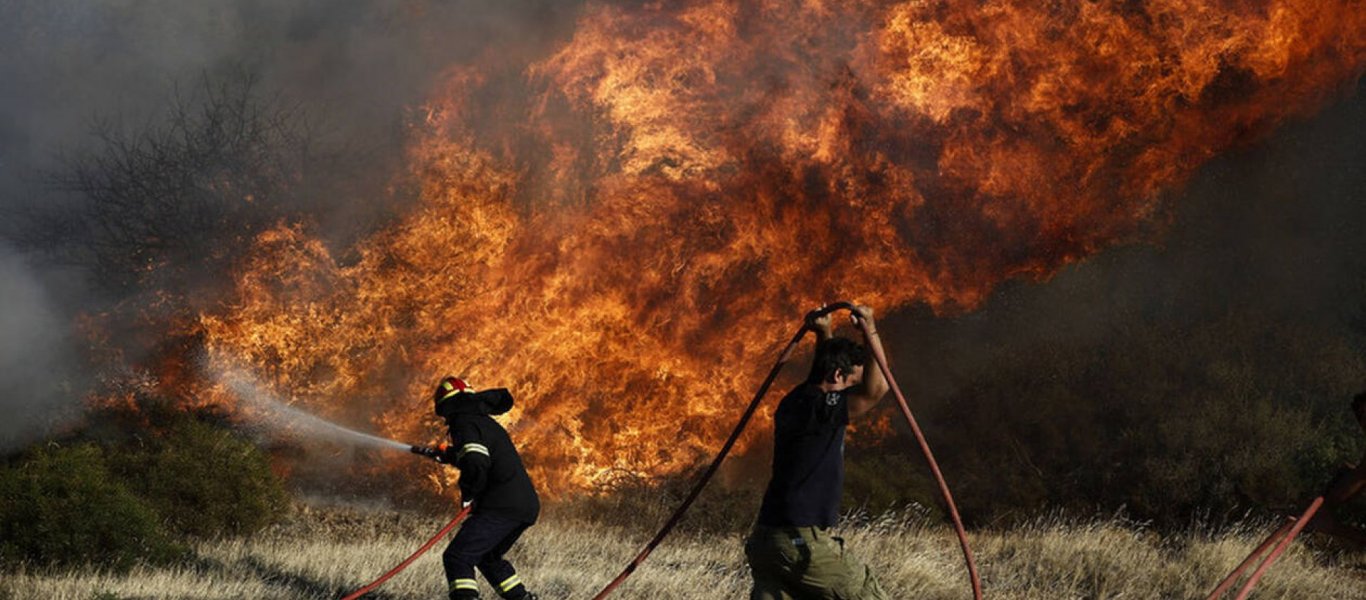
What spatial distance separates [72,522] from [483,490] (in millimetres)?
4851

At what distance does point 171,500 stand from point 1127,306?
52.9 feet

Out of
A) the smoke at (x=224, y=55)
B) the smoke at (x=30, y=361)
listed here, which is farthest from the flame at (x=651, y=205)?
the smoke at (x=30, y=361)

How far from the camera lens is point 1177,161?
21859 millimetres

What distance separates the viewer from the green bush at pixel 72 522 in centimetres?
1041

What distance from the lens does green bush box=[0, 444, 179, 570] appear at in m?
10.4

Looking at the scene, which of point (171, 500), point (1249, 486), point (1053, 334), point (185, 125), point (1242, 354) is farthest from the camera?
point (1053, 334)

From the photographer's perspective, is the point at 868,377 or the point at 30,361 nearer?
the point at 868,377

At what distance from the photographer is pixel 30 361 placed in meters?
15.9

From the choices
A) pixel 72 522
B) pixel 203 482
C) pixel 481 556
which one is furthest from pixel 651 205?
pixel 481 556

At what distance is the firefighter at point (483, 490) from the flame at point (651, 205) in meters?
7.84

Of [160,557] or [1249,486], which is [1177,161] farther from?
[160,557]

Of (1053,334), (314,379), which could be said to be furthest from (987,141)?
(314,379)

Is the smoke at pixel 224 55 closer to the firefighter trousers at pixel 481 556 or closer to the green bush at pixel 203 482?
the green bush at pixel 203 482

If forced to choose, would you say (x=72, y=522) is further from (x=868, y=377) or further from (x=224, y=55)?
(x=224, y=55)
